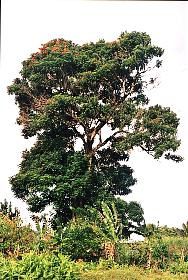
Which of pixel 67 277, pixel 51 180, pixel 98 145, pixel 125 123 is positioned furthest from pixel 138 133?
pixel 67 277

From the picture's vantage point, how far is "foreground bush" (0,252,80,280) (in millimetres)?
9914

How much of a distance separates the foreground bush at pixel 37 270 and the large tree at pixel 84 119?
766 centimetres

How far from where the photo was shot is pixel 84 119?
1938cm

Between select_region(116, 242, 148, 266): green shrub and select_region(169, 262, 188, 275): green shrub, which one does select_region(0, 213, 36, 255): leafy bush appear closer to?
select_region(116, 242, 148, 266): green shrub

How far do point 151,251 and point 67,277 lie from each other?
563cm

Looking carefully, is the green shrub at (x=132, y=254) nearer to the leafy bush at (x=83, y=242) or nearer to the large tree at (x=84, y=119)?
the leafy bush at (x=83, y=242)

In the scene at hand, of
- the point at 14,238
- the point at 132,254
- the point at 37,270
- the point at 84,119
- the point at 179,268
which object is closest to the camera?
the point at 37,270

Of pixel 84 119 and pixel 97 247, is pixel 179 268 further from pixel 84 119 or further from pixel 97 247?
pixel 84 119

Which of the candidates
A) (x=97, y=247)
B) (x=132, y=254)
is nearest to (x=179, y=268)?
(x=132, y=254)

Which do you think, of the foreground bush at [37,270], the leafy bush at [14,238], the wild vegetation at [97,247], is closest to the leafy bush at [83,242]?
the wild vegetation at [97,247]

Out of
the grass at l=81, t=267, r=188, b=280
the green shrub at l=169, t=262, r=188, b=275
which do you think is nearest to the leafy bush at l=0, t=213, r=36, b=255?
the grass at l=81, t=267, r=188, b=280

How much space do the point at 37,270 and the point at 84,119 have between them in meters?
9.67

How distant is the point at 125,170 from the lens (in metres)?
20.9

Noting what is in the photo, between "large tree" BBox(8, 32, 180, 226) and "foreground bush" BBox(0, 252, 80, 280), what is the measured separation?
25.1 feet
